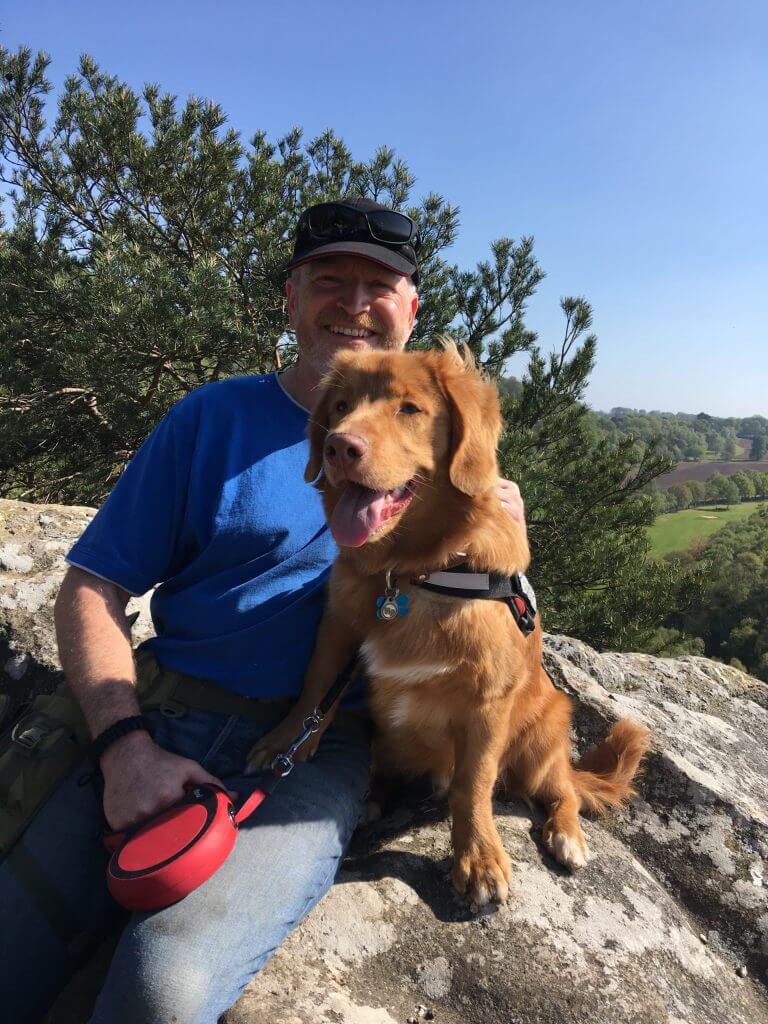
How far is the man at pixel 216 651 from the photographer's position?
1513mm

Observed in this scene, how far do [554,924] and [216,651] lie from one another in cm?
132

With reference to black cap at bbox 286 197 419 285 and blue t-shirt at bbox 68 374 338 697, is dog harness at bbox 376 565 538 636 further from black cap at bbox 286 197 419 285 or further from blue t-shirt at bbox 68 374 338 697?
black cap at bbox 286 197 419 285

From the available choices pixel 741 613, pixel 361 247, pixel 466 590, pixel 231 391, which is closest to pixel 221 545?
pixel 231 391


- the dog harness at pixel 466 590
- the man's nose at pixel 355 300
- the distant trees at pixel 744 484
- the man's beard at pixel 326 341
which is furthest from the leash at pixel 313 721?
the distant trees at pixel 744 484

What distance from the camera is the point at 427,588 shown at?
2070 millimetres

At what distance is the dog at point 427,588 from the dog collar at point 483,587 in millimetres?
14

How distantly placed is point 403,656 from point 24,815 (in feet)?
3.89

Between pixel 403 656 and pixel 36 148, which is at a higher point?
pixel 36 148

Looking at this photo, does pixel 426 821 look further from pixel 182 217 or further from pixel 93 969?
pixel 182 217

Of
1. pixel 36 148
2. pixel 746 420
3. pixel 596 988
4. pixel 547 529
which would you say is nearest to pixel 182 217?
pixel 36 148

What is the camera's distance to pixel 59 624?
2072mm

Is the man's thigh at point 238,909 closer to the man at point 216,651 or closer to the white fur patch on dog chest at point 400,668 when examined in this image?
the man at point 216,651

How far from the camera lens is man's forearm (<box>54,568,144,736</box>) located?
75.4 inches

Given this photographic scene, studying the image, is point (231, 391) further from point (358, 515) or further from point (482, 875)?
point (482, 875)
